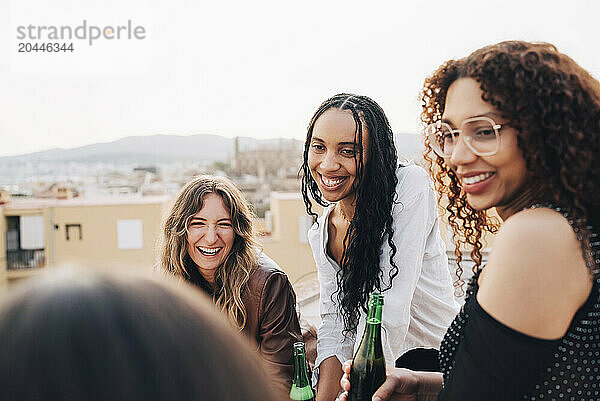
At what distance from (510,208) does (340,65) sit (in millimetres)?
24502

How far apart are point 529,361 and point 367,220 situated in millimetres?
993

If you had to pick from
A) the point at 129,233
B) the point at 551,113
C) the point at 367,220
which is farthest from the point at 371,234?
the point at 129,233

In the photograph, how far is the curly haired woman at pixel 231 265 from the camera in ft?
6.82

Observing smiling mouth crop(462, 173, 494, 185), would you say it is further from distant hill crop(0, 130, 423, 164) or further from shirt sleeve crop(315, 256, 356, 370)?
distant hill crop(0, 130, 423, 164)

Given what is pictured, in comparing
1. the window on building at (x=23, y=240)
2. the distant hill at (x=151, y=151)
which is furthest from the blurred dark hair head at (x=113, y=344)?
the distant hill at (x=151, y=151)

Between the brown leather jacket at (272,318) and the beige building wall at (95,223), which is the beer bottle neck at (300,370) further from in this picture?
the beige building wall at (95,223)

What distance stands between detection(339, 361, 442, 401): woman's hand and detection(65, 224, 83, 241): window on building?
1630cm

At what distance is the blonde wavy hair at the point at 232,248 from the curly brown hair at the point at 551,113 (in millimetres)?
1369

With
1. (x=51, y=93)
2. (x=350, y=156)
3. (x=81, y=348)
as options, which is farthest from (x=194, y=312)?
(x=51, y=93)

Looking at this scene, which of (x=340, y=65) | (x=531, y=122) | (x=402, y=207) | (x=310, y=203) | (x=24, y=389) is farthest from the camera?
(x=340, y=65)

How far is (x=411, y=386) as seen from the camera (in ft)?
4.05

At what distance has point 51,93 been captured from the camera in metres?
25.7

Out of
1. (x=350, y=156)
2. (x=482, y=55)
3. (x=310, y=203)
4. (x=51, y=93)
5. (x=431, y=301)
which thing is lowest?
(x=431, y=301)

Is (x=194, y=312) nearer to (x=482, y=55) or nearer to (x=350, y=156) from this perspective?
(x=482, y=55)
